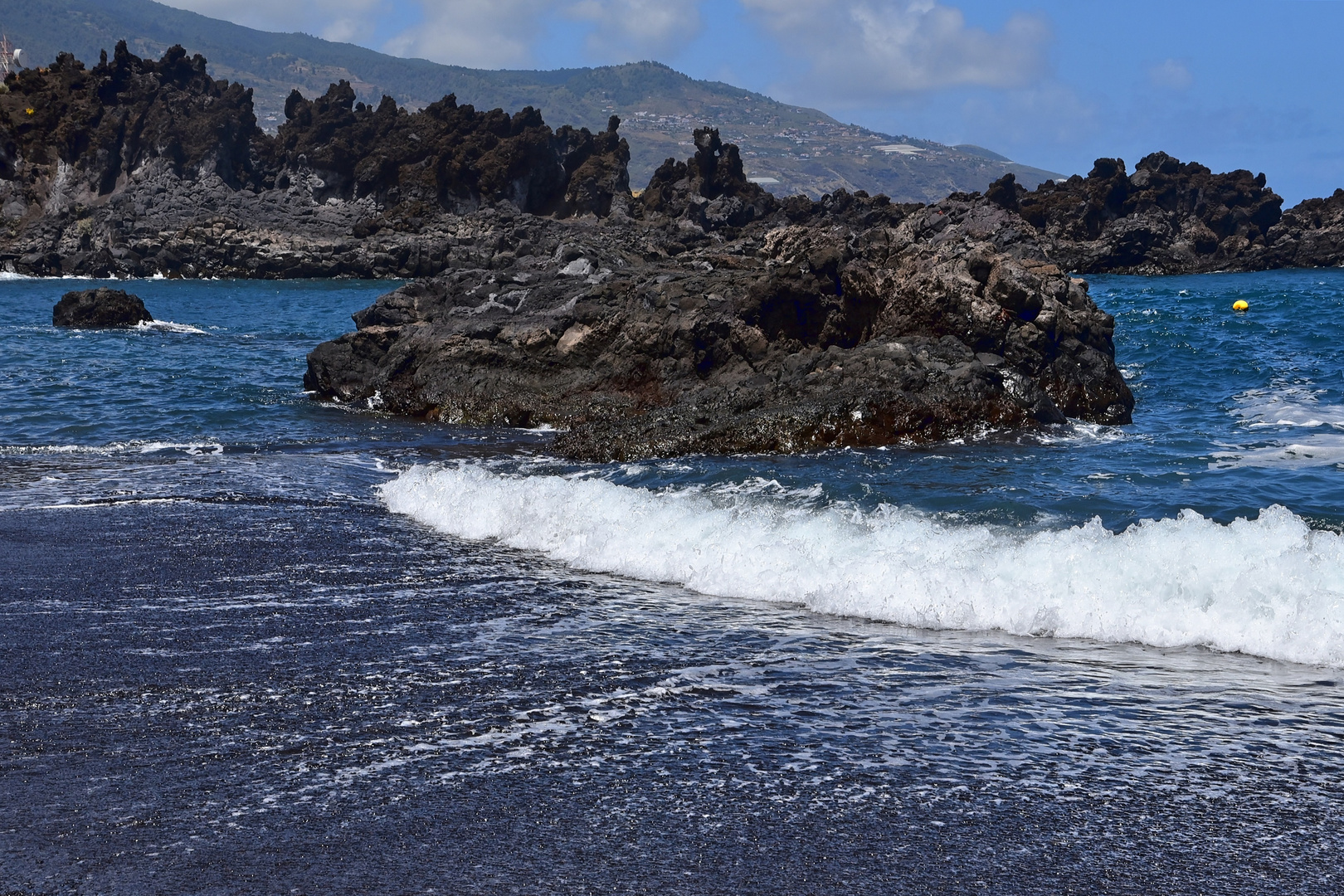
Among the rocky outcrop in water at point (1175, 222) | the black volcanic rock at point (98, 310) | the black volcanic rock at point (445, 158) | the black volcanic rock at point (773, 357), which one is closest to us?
the black volcanic rock at point (773, 357)

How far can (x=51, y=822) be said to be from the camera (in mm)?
4379

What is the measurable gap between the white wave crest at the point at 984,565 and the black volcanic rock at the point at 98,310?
32831mm

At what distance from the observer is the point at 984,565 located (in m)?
8.24

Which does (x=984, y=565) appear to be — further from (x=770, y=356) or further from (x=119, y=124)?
(x=119, y=124)

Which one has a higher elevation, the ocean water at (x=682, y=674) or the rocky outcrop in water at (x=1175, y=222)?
the rocky outcrop in water at (x=1175, y=222)

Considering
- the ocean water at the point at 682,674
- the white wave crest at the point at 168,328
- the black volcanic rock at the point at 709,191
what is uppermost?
the black volcanic rock at the point at 709,191

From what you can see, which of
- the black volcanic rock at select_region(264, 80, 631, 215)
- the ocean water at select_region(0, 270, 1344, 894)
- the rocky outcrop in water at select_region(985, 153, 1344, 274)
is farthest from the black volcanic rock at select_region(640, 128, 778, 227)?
the ocean water at select_region(0, 270, 1344, 894)

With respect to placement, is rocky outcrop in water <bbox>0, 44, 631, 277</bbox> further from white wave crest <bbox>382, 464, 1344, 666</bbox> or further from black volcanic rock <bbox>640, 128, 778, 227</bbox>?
white wave crest <bbox>382, 464, 1344, 666</bbox>

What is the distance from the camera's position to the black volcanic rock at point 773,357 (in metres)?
14.6

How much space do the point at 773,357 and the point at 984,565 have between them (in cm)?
1011

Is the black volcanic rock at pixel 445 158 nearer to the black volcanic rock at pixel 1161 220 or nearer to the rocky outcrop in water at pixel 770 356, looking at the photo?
the black volcanic rock at pixel 1161 220

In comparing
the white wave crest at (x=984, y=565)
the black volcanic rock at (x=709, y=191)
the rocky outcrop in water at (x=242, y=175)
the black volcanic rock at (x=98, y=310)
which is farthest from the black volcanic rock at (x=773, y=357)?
the black volcanic rock at (x=709, y=191)

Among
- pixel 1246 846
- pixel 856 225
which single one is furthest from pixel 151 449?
pixel 856 225

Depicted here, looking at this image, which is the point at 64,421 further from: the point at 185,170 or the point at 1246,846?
the point at 185,170
